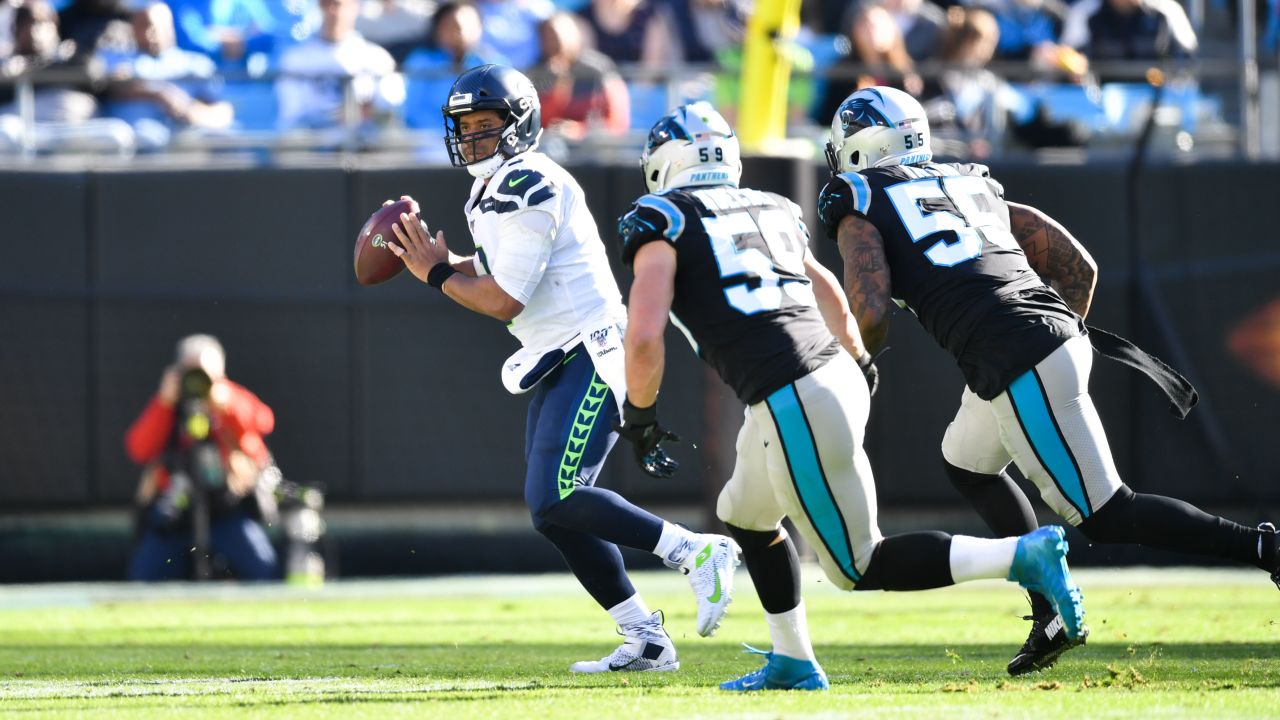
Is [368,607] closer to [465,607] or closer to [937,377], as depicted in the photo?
[465,607]

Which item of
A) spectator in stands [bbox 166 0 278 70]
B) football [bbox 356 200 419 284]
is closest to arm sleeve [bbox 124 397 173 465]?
spectator in stands [bbox 166 0 278 70]

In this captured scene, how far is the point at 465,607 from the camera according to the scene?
8.78 metres

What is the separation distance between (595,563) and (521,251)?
3.27 feet

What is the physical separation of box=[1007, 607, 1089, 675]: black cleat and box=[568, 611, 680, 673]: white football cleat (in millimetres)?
1070

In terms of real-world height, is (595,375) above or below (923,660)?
above

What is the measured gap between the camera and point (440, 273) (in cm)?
566

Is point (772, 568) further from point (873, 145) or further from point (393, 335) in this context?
point (393, 335)

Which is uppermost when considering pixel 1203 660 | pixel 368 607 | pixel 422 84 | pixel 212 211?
pixel 422 84

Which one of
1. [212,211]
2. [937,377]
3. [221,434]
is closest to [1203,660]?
[937,377]

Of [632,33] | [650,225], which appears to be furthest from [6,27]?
[650,225]

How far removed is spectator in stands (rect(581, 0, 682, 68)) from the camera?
11898mm

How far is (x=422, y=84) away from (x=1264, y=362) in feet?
17.4

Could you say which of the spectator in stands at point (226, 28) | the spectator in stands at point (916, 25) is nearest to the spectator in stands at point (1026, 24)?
the spectator in stands at point (916, 25)

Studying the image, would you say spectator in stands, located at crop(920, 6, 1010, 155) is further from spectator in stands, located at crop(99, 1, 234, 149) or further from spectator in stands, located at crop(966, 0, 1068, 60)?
spectator in stands, located at crop(99, 1, 234, 149)
